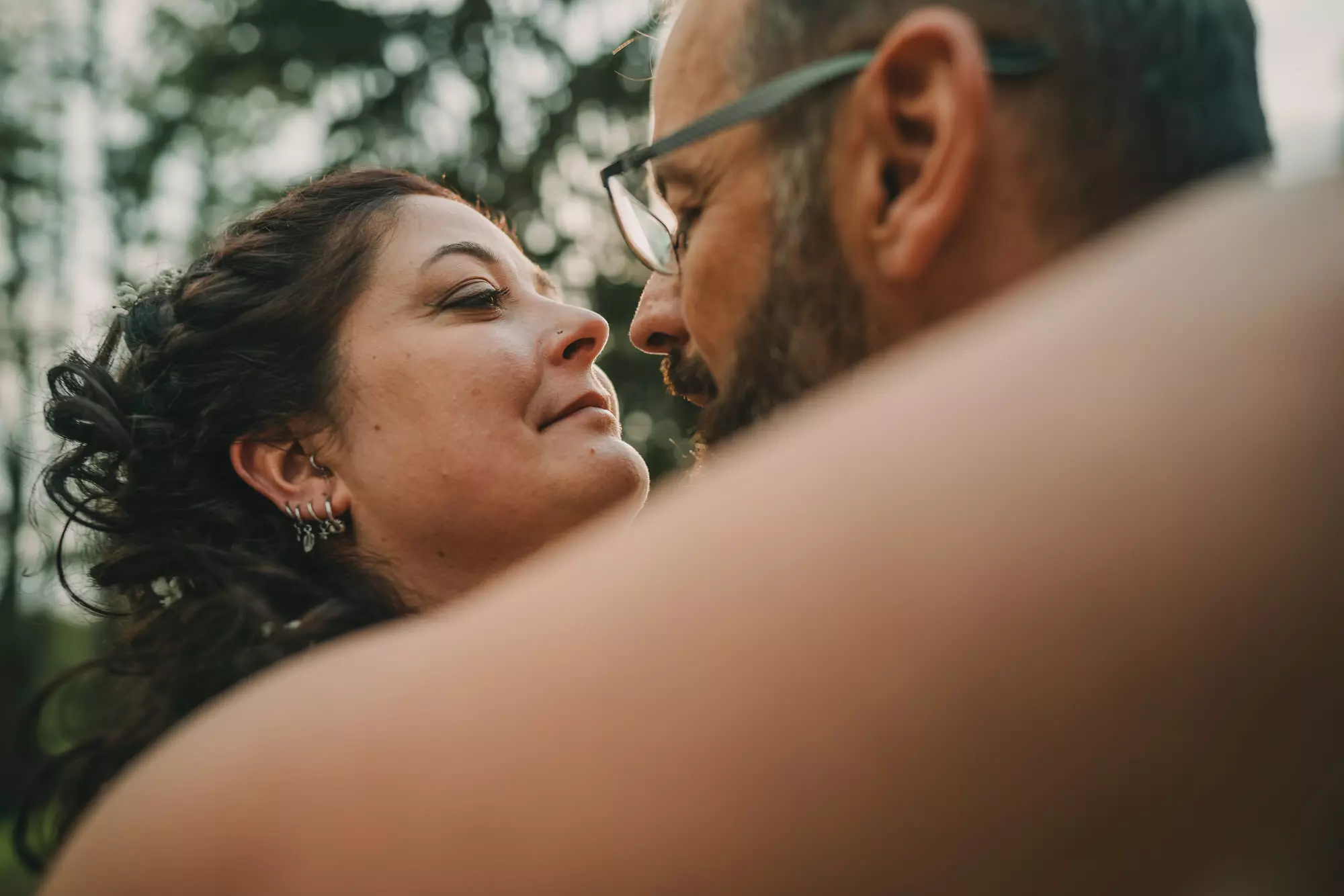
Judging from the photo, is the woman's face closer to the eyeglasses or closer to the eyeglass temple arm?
the eyeglasses

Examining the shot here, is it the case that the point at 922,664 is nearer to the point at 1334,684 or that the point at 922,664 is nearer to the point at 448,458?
the point at 1334,684

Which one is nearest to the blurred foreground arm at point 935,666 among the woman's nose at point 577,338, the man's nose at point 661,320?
the man's nose at point 661,320

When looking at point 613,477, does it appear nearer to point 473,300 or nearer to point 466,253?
point 473,300

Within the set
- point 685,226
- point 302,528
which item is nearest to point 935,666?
point 685,226

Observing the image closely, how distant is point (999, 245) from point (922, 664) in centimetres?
99

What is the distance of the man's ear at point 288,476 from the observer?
335cm

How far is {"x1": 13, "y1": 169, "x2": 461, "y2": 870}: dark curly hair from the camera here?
2969mm

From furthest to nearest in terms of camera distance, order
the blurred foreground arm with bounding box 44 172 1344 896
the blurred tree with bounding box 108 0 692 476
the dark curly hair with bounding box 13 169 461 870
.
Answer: the blurred tree with bounding box 108 0 692 476
the dark curly hair with bounding box 13 169 461 870
the blurred foreground arm with bounding box 44 172 1344 896

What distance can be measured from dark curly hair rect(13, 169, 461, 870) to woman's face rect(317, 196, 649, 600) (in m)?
0.13

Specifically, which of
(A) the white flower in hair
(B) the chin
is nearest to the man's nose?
(B) the chin

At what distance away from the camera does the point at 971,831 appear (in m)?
0.94

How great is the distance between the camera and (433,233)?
3.60 m

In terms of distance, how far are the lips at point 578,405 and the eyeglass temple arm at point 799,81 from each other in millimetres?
1318

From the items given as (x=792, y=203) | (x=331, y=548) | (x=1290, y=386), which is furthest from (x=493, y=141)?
(x=1290, y=386)
